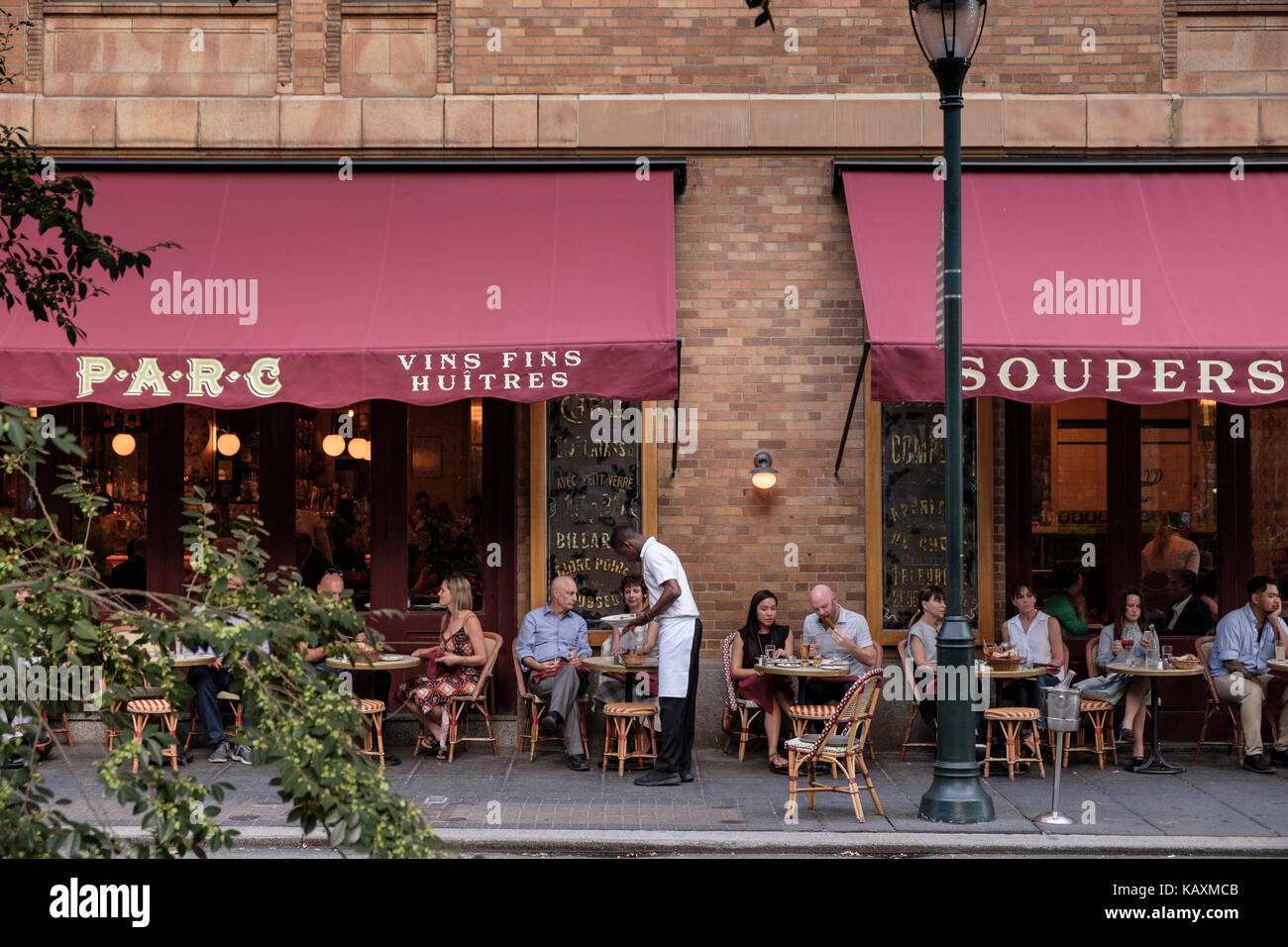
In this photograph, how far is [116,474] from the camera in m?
11.3

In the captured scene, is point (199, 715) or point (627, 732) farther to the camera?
point (199, 715)

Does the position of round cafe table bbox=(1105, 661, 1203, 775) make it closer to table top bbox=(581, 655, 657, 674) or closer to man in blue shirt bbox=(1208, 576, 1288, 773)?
man in blue shirt bbox=(1208, 576, 1288, 773)

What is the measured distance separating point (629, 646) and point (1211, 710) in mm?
4912

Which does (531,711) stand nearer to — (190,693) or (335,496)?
(335,496)

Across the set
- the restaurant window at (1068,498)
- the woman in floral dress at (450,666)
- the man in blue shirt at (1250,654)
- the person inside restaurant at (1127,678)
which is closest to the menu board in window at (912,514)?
the restaurant window at (1068,498)

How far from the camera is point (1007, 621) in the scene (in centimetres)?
1049

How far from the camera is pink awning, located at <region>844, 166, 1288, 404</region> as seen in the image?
30.9 ft

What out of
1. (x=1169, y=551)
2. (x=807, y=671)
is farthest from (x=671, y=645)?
(x=1169, y=551)

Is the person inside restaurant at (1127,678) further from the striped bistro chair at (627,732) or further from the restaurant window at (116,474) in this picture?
the restaurant window at (116,474)

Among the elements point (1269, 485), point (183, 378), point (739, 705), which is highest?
point (183, 378)

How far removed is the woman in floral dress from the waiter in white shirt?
5.47 ft

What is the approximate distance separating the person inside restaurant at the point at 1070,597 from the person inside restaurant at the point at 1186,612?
0.69 meters

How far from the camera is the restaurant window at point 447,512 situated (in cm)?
1120

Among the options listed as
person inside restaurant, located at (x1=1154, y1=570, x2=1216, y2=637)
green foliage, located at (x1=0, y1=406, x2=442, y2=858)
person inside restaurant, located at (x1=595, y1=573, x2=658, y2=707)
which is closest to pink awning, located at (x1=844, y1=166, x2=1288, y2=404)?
person inside restaurant, located at (x1=1154, y1=570, x2=1216, y2=637)
